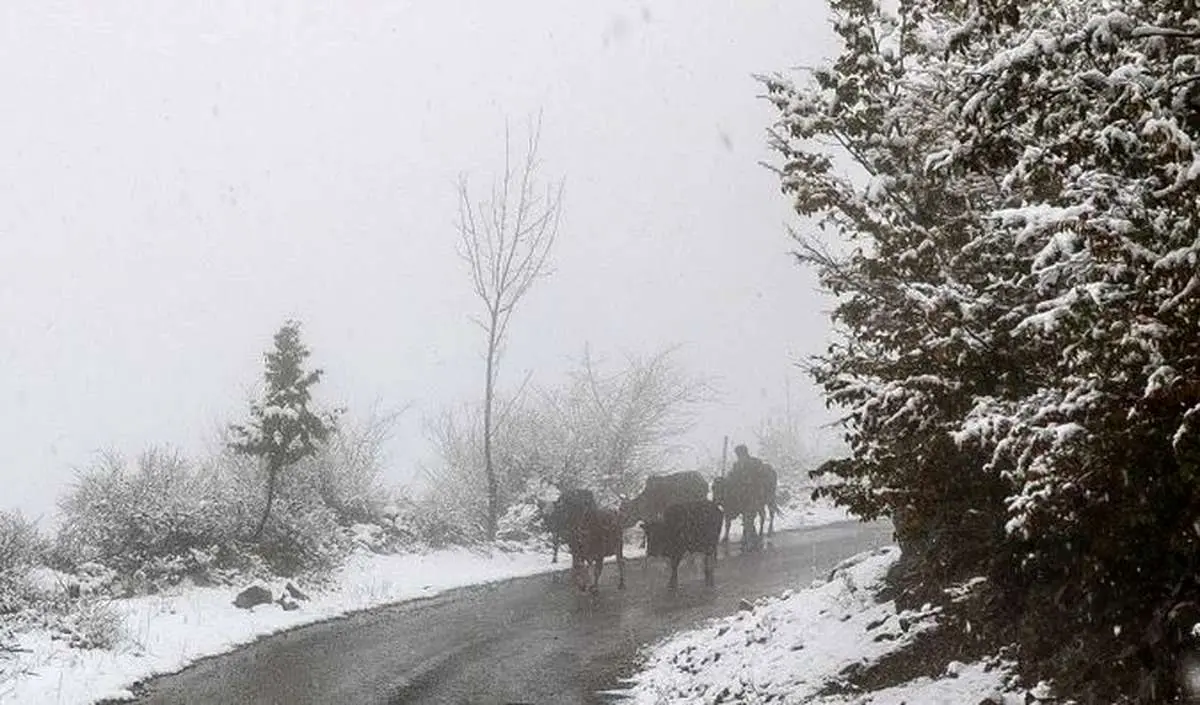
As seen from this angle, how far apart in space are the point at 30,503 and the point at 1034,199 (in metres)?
80.9

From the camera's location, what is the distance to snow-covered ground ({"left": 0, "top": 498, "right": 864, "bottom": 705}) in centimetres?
1112

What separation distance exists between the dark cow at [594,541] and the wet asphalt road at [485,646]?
0.44 meters

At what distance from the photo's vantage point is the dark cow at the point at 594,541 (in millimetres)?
18641

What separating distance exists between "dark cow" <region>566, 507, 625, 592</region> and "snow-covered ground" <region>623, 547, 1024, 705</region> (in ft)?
17.4

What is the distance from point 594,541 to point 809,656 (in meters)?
9.28

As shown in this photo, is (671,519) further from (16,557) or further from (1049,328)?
(1049,328)

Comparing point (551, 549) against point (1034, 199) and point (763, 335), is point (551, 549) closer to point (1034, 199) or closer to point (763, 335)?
point (1034, 199)

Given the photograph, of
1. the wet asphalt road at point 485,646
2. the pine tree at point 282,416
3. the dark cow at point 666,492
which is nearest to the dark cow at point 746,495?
the dark cow at point 666,492

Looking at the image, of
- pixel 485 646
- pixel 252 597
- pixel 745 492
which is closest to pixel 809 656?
pixel 485 646

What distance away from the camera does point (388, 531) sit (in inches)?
960

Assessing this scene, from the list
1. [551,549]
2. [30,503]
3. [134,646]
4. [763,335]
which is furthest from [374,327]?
[134,646]

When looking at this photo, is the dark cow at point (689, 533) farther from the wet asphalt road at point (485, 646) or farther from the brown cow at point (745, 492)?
the brown cow at point (745, 492)

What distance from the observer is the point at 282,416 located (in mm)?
19266

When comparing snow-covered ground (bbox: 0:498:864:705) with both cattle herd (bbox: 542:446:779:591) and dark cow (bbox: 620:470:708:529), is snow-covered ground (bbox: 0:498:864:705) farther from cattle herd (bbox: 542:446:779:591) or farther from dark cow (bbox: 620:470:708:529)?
cattle herd (bbox: 542:446:779:591)
